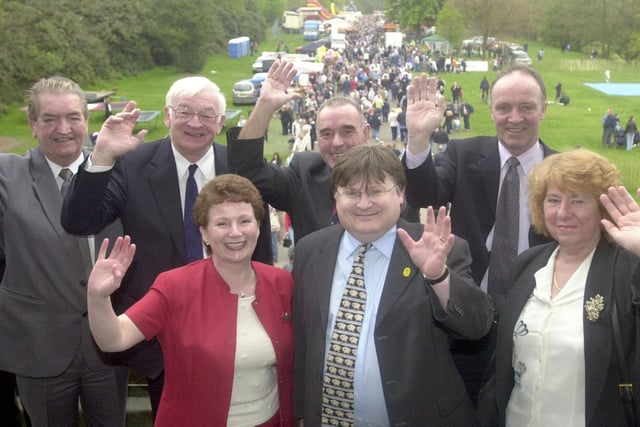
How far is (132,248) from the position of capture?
272 centimetres

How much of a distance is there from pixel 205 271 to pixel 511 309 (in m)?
1.33

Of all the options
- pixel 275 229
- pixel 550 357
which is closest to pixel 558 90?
pixel 275 229

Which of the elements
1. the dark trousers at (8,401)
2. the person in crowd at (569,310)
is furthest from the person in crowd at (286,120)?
the person in crowd at (569,310)

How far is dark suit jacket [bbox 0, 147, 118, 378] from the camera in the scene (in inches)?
129

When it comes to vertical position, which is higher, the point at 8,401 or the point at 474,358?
the point at 474,358

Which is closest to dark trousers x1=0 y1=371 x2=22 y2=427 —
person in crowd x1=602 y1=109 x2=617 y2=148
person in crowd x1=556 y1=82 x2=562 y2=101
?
person in crowd x1=602 y1=109 x2=617 y2=148

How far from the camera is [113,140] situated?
3.12 meters

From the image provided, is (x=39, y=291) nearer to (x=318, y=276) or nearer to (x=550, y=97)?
(x=318, y=276)

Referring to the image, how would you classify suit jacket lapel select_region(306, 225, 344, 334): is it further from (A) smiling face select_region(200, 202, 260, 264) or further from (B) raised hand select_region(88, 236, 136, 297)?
(B) raised hand select_region(88, 236, 136, 297)

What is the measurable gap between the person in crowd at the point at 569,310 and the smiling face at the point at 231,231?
1.16 m

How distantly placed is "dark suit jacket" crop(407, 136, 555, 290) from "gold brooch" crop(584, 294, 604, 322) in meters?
0.97

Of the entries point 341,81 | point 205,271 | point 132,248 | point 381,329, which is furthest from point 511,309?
point 341,81

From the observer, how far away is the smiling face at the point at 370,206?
8.87ft

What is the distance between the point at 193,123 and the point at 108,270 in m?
1.00
